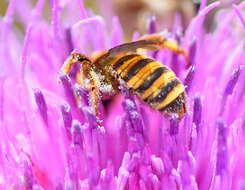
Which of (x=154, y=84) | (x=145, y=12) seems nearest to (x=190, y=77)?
(x=154, y=84)

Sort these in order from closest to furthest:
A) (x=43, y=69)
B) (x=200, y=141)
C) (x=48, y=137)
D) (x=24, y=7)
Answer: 1. (x=200, y=141)
2. (x=48, y=137)
3. (x=43, y=69)
4. (x=24, y=7)

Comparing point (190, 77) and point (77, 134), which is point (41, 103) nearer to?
point (77, 134)

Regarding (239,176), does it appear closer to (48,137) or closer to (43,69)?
(48,137)

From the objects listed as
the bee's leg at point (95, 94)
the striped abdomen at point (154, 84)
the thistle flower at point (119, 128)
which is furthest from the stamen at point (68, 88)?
the striped abdomen at point (154, 84)

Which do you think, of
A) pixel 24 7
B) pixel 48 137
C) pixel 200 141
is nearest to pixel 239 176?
pixel 200 141

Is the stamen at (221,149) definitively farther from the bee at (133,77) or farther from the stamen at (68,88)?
the stamen at (68,88)

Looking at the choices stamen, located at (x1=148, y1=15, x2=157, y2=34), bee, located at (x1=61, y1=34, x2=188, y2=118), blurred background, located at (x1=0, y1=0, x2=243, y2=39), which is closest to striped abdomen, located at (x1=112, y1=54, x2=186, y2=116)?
bee, located at (x1=61, y1=34, x2=188, y2=118)
